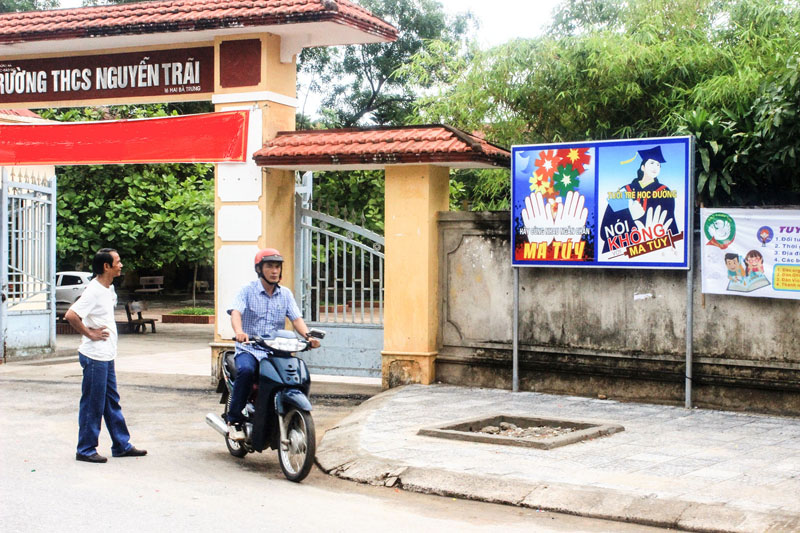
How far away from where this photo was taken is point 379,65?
34.0m

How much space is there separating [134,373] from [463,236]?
5.53 m

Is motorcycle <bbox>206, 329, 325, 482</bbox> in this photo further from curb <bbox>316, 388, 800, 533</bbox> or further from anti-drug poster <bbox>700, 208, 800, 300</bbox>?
anti-drug poster <bbox>700, 208, 800, 300</bbox>

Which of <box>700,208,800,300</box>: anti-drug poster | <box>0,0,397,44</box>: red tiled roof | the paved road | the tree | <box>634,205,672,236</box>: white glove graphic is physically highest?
the tree

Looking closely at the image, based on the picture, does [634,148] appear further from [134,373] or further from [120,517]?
[134,373]

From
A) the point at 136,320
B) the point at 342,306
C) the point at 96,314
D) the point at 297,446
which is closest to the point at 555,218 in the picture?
the point at 342,306

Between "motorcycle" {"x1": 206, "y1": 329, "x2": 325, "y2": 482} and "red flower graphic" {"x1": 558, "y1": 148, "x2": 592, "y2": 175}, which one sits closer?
"motorcycle" {"x1": 206, "y1": 329, "x2": 325, "y2": 482}

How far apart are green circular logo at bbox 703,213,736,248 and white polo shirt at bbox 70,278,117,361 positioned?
5906 millimetres

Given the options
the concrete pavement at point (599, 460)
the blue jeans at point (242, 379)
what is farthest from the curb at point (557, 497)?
the blue jeans at point (242, 379)

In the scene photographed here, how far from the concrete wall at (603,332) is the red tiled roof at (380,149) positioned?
84cm

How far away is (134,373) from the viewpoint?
1440 centimetres

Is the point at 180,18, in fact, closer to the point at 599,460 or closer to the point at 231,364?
the point at 231,364

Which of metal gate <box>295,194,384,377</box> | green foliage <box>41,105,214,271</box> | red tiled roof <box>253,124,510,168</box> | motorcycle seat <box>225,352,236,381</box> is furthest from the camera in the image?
green foliage <box>41,105,214,271</box>

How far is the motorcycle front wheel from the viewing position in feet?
24.1

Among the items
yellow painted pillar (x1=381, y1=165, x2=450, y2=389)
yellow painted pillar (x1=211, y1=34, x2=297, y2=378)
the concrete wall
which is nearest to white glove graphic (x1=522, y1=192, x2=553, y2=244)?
the concrete wall
